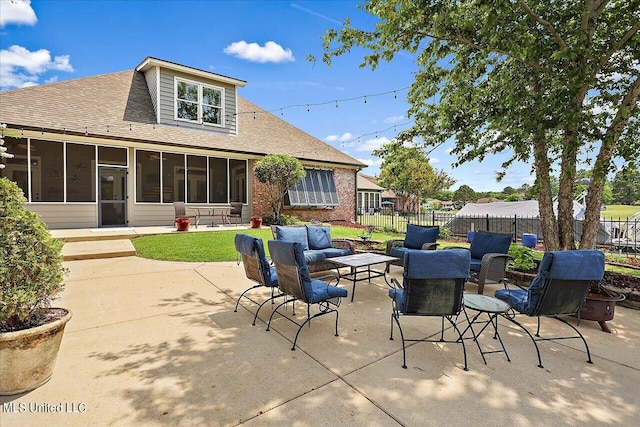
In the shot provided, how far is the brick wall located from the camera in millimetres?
14328

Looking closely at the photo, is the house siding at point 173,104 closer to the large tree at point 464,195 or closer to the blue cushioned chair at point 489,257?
the blue cushioned chair at point 489,257

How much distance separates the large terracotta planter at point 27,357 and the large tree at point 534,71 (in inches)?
202

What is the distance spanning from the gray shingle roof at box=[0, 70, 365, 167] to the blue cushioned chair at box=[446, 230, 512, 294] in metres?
10.6

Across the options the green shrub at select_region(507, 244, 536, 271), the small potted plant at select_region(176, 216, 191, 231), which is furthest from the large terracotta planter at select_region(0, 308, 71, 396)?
the small potted plant at select_region(176, 216, 191, 231)

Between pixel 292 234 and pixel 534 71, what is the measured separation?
510 centimetres

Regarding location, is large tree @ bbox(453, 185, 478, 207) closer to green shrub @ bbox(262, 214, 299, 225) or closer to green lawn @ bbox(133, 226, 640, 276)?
green shrub @ bbox(262, 214, 299, 225)

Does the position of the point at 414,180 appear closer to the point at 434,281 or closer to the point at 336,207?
the point at 336,207

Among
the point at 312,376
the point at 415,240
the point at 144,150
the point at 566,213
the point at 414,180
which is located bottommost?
the point at 312,376

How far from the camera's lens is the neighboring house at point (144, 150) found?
10320mm

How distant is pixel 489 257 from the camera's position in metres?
4.68

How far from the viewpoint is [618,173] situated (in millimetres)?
5082

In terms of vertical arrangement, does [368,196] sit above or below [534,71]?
below

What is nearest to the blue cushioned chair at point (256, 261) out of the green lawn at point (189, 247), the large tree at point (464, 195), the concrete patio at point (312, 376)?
the concrete patio at point (312, 376)

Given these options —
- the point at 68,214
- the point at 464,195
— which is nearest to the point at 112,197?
the point at 68,214
